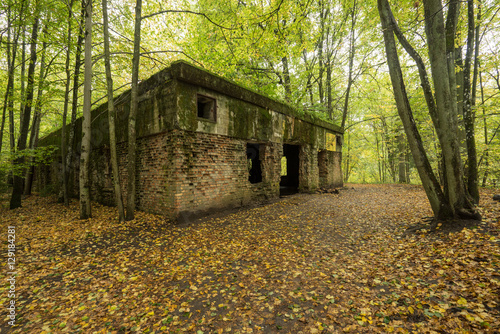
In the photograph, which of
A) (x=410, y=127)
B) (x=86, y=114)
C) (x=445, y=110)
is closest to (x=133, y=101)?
(x=86, y=114)

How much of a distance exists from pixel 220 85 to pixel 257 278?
5934 millimetres

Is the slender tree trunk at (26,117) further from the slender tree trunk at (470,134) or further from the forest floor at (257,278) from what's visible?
A: the slender tree trunk at (470,134)

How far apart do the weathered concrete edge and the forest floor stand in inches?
175

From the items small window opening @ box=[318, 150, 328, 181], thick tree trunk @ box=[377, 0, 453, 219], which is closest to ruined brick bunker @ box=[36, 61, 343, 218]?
small window opening @ box=[318, 150, 328, 181]

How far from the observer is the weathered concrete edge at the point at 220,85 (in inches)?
232

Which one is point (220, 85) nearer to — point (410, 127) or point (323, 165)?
point (410, 127)

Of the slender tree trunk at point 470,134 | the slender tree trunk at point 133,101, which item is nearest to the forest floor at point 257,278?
the slender tree trunk at point 470,134

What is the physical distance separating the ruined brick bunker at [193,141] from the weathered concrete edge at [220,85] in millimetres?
28

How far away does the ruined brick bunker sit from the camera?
601 cm

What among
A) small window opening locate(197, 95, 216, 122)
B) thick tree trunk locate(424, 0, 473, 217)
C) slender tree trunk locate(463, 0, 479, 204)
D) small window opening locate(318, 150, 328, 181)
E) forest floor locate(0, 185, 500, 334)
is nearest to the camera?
forest floor locate(0, 185, 500, 334)

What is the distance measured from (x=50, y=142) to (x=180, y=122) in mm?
14571

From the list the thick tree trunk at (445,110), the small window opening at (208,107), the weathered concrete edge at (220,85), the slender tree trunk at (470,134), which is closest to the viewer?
the thick tree trunk at (445,110)

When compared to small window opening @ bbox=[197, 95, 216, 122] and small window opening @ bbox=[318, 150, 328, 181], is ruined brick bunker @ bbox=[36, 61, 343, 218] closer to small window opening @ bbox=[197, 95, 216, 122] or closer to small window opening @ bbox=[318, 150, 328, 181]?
small window opening @ bbox=[197, 95, 216, 122]

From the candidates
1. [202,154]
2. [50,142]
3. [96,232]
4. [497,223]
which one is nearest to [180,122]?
[202,154]
